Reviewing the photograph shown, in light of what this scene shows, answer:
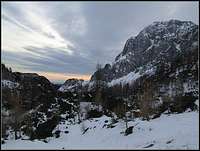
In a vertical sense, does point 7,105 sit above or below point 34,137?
above

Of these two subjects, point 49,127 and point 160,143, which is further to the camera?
point 49,127

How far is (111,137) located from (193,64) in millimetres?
148754

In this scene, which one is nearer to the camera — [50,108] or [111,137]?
[111,137]

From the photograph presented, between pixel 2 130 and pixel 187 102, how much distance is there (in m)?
37.0

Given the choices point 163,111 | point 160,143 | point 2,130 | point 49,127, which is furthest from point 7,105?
point 160,143

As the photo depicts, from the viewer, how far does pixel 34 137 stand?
65125 millimetres

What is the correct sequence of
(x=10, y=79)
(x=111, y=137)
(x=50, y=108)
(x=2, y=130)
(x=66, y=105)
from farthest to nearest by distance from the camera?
(x=10, y=79) < (x=66, y=105) < (x=50, y=108) < (x=2, y=130) < (x=111, y=137)

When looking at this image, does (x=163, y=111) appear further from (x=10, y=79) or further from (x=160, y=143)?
(x=10, y=79)

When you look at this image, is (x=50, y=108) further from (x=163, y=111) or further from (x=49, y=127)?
(x=163, y=111)

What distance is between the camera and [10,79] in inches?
6850

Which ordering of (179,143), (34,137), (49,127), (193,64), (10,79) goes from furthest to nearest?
(193,64) < (10,79) < (49,127) < (34,137) < (179,143)

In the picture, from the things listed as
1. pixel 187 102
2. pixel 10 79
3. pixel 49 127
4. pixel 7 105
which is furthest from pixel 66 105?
pixel 10 79

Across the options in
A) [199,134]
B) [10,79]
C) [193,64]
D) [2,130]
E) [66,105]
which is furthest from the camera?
[193,64]

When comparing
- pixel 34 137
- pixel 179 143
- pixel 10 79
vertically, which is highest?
pixel 10 79
